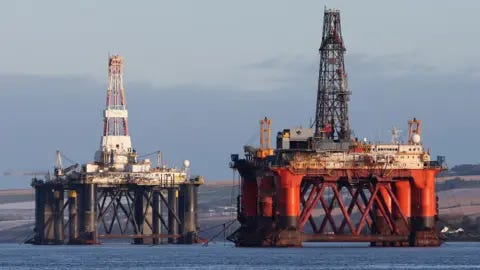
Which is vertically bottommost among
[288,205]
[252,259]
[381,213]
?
[252,259]

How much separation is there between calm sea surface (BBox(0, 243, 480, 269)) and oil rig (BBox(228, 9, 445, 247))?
2.44 meters

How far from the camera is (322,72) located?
190375mm

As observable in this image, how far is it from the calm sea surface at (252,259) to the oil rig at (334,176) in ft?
8.01

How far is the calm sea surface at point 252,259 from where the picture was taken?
504ft

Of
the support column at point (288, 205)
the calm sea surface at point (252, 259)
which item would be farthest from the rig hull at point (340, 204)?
the calm sea surface at point (252, 259)

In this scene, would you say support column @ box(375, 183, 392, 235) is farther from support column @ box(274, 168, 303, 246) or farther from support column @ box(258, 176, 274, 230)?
support column @ box(258, 176, 274, 230)

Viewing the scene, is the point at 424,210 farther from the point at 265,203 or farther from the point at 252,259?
the point at 252,259

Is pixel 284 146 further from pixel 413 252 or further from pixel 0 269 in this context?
Answer: pixel 0 269

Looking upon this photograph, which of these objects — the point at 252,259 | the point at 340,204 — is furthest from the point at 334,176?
the point at 252,259

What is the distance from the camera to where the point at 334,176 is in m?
180

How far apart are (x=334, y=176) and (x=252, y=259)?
21.3 meters

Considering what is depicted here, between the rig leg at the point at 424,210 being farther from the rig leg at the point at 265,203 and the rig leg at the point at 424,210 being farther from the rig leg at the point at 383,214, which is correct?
the rig leg at the point at 265,203

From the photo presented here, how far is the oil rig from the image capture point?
180m

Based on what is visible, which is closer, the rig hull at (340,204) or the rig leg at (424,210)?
the rig hull at (340,204)
